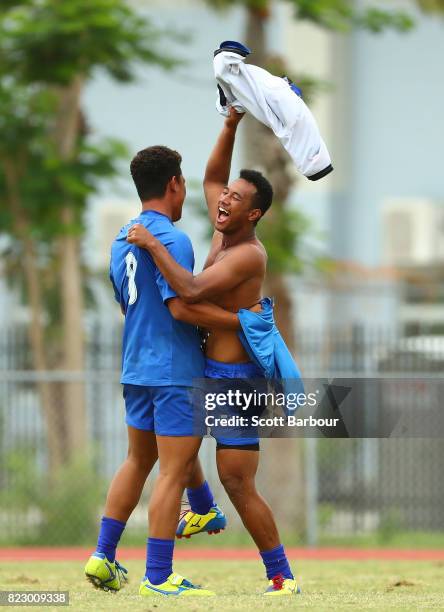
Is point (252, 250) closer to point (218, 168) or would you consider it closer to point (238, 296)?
point (238, 296)

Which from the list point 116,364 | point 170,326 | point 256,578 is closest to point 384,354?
point 116,364

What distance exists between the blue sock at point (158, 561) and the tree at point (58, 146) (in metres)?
8.71

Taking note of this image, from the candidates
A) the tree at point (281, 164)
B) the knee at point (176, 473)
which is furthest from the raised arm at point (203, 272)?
the tree at point (281, 164)

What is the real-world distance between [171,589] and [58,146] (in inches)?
416

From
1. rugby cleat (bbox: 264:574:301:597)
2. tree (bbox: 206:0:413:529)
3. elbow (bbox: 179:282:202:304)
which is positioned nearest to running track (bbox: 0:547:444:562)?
tree (bbox: 206:0:413:529)

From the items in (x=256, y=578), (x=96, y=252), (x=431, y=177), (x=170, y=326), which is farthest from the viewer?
(x=431, y=177)

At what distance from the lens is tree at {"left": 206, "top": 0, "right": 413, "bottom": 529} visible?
15.1 meters

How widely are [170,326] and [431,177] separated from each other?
2119 centimetres

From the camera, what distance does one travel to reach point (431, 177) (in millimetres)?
26938

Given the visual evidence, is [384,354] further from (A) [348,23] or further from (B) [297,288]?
(B) [297,288]

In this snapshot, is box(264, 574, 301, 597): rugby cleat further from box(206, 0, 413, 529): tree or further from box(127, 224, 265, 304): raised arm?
box(206, 0, 413, 529): tree

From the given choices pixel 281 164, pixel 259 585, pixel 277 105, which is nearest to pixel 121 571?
pixel 259 585

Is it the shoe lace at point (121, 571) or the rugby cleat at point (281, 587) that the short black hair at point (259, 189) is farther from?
the shoe lace at point (121, 571)

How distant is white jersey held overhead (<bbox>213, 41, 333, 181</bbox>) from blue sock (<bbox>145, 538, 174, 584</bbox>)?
6.26 ft
